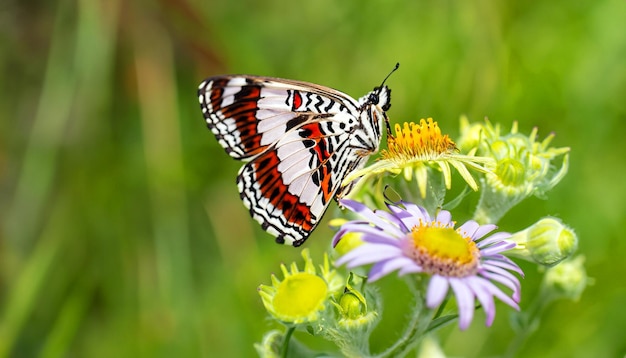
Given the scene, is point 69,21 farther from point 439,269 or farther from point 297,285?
point 439,269

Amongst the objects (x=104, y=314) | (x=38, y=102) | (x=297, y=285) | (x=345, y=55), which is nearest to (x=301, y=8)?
(x=345, y=55)

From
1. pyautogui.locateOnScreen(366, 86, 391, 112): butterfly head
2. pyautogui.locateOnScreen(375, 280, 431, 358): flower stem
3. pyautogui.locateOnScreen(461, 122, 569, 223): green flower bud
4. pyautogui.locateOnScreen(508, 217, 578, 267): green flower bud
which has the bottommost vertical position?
pyautogui.locateOnScreen(375, 280, 431, 358): flower stem

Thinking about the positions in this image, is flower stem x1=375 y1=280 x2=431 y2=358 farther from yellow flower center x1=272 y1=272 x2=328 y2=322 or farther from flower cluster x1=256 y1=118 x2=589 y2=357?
yellow flower center x1=272 y1=272 x2=328 y2=322

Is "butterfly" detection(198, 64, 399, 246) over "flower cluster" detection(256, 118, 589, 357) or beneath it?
over

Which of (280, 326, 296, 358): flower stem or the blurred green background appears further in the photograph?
the blurred green background

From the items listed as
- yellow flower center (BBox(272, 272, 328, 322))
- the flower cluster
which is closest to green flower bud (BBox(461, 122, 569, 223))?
the flower cluster

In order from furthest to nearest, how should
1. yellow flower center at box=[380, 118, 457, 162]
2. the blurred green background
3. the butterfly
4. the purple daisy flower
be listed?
1. the blurred green background
2. the butterfly
3. yellow flower center at box=[380, 118, 457, 162]
4. the purple daisy flower

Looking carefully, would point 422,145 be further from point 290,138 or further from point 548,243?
point 290,138

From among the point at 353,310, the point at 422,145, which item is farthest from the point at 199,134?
the point at 353,310
